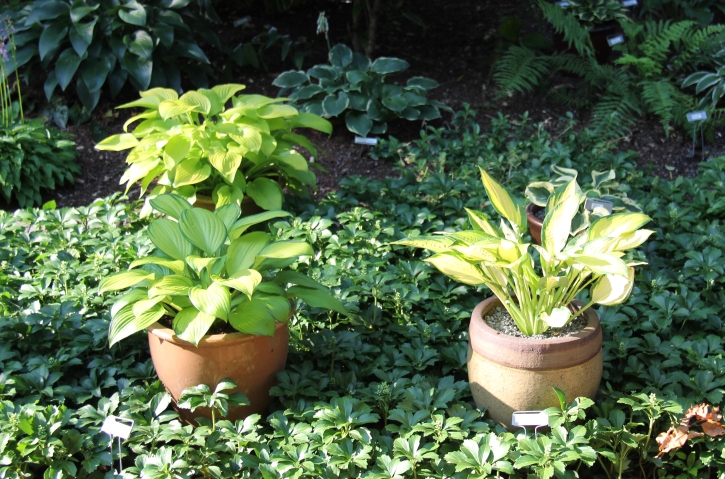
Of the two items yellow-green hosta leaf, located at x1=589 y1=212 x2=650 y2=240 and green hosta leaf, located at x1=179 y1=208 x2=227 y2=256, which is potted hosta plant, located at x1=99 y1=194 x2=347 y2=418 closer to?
green hosta leaf, located at x1=179 y1=208 x2=227 y2=256

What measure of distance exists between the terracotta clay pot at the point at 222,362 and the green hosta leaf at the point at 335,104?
267 cm

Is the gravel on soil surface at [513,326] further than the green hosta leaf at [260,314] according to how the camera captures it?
Yes

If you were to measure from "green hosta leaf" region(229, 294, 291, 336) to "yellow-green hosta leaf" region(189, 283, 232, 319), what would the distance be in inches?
4.2

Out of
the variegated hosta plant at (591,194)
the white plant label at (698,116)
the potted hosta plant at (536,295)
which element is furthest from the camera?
the white plant label at (698,116)

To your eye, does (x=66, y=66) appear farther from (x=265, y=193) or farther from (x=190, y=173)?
(x=265, y=193)

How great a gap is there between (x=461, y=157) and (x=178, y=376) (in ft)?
9.66

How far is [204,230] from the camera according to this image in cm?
274

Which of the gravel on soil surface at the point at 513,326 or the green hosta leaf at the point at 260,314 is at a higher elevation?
the green hosta leaf at the point at 260,314

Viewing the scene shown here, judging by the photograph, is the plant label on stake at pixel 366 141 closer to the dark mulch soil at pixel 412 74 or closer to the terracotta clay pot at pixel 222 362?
the dark mulch soil at pixel 412 74

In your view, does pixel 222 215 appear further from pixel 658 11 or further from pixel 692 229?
pixel 658 11

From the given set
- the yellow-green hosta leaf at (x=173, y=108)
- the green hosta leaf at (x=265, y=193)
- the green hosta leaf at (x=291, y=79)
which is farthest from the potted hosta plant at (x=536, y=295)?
the green hosta leaf at (x=291, y=79)

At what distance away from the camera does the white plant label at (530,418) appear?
2568mm

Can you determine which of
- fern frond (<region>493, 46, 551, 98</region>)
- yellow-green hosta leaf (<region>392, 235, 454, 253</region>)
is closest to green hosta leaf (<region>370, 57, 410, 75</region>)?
fern frond (<region>493, 46, 551, 98</region>)

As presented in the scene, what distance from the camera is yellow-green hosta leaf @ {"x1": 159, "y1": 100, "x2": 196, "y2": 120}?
12.9ft
